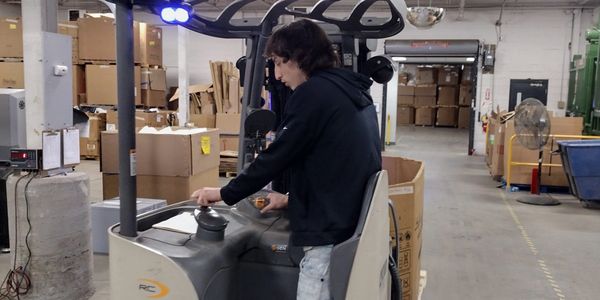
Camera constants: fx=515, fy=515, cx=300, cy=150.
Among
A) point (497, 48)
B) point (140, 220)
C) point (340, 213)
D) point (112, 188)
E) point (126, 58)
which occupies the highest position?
point (497, 48)

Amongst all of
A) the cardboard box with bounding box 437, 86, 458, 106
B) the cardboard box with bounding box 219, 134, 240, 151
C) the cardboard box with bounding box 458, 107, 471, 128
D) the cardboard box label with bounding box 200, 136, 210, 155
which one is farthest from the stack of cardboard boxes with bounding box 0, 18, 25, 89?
the cardboard box with bounding box 458, 107, 471, 128

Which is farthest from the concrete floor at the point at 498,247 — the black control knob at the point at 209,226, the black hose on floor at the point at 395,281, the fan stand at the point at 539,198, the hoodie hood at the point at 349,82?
the hoodie hood at the point at 349,82

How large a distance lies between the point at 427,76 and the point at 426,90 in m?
0.57

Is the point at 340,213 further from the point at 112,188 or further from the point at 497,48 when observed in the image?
the point at 497,48

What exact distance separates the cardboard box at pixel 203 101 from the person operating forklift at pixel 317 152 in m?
8.43

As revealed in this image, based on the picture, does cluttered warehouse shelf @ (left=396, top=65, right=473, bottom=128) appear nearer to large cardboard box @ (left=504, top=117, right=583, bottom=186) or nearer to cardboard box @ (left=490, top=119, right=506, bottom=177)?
cardboard box @ (left=490, top=119, right=506, bottom=177)

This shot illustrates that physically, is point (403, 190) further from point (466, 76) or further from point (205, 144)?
point (466, 76)

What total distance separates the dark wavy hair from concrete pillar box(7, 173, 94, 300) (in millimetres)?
2461

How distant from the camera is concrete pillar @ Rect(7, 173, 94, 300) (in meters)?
3.61

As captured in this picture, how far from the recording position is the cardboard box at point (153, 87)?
1122 centimetres

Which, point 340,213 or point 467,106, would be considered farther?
point 467,106

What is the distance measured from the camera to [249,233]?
8.01 ft

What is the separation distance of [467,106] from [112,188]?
17.9m

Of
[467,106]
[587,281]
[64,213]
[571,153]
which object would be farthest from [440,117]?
[64,213]
